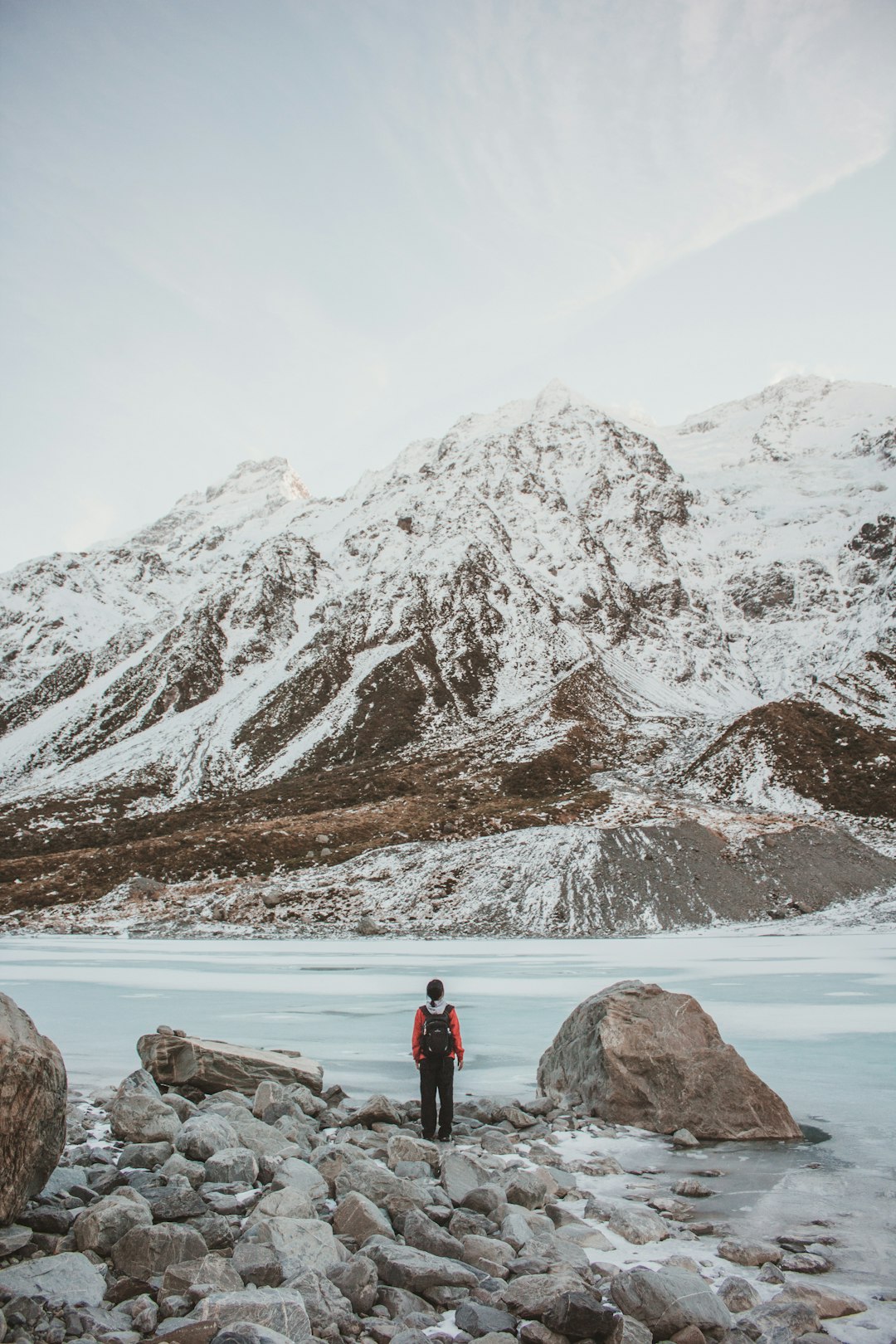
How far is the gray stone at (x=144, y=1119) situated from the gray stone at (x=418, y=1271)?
12.0 ft

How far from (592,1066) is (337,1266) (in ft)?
21.6

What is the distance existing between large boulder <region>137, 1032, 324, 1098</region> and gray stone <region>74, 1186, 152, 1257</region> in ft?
16.3

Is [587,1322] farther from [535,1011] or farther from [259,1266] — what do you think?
[535,1011]

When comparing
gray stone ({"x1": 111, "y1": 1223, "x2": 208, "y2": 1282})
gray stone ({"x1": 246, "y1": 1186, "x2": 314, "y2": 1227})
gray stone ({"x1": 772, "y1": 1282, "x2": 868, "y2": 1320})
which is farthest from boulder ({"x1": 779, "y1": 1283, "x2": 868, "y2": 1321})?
gray stone ({"x1": 111, "y1": 1223, "x2": 208, "y2": 1282})

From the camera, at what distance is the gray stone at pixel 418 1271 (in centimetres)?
641

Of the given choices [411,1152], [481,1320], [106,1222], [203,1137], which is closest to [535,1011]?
[411,1152]

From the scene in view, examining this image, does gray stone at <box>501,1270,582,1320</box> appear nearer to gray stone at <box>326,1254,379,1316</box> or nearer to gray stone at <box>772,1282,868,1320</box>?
gray stone at <box>326,1254,379,1316</box>

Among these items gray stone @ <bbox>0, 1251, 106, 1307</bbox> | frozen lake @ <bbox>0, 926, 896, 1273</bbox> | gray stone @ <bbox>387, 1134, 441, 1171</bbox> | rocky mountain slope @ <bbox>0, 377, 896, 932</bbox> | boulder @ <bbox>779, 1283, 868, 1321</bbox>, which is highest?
rocky mountain slope @ <bbox>0, 377, 896, 932</bbox>

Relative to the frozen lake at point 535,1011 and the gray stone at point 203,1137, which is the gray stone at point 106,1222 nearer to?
the gray stone at point 203,1137

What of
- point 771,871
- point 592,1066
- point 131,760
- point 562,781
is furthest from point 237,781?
point 592,1066

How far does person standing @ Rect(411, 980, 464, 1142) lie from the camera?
427 inches

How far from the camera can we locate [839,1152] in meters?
9.94

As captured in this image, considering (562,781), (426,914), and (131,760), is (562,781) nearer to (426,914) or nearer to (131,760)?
(426,914)

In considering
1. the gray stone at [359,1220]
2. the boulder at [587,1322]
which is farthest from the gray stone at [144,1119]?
the boulder at [587,1322]
